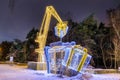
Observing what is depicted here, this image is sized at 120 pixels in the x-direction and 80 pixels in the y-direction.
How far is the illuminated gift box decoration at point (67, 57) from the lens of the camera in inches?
683

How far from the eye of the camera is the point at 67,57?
1752 centimetres

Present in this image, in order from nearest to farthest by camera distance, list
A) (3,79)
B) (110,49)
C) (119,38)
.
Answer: (3,79) → (119,38) → (110,49)

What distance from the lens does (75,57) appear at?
1758 centimetres

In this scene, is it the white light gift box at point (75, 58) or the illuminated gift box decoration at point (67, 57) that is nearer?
the white light gift box at point (75, 58)

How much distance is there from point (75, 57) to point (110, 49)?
42.5 feet

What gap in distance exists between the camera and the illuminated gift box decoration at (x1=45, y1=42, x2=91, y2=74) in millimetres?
17344

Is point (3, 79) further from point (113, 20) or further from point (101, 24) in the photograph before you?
point (101, 24)

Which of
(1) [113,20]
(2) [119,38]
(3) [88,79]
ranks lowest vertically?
(3) [88,79]

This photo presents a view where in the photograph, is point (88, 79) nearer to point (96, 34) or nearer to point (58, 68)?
point (58, 68)

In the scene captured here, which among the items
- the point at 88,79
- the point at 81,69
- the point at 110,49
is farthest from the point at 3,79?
the point at 110,49

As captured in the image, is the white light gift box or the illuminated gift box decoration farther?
the illuminated gift box decoration

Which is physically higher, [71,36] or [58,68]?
[71,36]

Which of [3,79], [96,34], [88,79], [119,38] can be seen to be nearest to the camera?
[3,79]

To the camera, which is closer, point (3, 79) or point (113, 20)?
point (3, 79)
